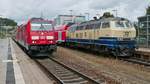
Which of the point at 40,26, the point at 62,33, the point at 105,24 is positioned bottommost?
the point at 62,33

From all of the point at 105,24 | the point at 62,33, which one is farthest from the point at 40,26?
the point at 62,33

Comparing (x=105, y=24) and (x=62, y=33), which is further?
(x=62, y=33)

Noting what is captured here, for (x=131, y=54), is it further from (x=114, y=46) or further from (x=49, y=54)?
(x=49, y=54)

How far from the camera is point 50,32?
2266 cm

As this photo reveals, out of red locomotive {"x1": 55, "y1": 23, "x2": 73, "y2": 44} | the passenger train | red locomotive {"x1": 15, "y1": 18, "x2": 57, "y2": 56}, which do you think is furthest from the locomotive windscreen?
red locomotive {"x1": 55, "y1": 23, "x2": 73, "y2": 44}

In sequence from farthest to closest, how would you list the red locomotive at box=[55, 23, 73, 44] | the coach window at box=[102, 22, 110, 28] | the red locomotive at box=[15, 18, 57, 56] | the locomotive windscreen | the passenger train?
1. the red locomotive at box=[55, 23, 73, 44]
2. the locomotive windscreen
3. the red locomotive at box=[15, 18, 57, 56]
4. the coach window at box=[102, 22, 110, 28]
5. the passenger train

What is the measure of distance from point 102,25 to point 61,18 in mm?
56539

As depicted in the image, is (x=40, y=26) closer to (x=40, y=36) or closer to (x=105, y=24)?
(x=40, y=36)

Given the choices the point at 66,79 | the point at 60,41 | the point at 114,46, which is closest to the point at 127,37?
the point at 114,46

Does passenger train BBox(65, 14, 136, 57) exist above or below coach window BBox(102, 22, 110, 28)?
below

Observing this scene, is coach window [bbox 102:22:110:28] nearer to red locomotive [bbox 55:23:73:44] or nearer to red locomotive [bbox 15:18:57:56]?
red locomotive [bbox 15:18:57:56]

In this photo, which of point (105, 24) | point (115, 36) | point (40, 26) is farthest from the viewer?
point (40, 26)

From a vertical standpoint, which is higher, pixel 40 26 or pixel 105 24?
pixel 105 24

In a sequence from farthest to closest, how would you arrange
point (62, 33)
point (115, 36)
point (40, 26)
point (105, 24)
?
point (62, 33)
point (40, 26)
point (105, 24)
point (115, 36)
